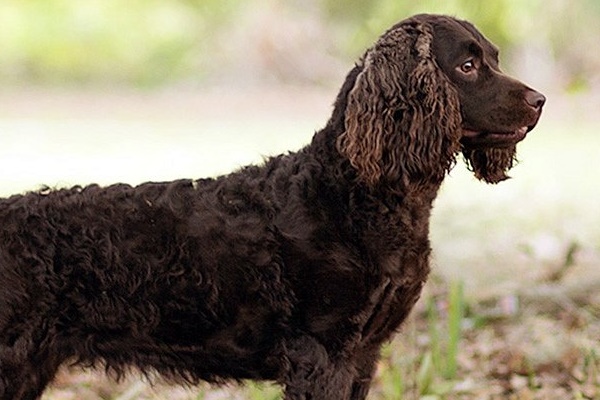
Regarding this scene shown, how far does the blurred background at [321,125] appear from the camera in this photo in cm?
554

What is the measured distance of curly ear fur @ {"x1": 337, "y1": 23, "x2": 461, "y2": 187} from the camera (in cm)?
382

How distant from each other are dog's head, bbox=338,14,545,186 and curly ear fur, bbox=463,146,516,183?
24cm

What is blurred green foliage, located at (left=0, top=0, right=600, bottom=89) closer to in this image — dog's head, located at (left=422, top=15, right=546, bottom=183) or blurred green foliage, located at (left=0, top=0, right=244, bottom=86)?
blurred green foliage, located at (left=0, top=0, right=244, bottom=86)

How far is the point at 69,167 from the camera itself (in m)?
15.2

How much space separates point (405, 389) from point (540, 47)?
15961mm

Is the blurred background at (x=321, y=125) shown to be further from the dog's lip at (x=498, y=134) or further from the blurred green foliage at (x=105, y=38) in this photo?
the dog's lip at (x=498, y=134)

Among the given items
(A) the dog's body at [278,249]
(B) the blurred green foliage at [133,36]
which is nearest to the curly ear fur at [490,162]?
(A) the dog's body at [278,249]

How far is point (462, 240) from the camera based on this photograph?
8.27 m

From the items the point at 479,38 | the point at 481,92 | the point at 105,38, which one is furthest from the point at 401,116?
the point at 105,38

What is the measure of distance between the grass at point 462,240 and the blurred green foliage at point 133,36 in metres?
2.02

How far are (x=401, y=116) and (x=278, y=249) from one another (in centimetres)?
68

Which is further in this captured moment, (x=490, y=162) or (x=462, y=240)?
(x=462, y=240)

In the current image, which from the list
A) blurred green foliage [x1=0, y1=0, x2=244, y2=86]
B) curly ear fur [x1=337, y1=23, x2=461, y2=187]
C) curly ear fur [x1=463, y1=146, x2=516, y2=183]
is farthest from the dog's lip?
blurred green foliage [x1=0, y1=0, x2=244, y2=86]

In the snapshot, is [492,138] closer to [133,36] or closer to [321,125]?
[321,125]
